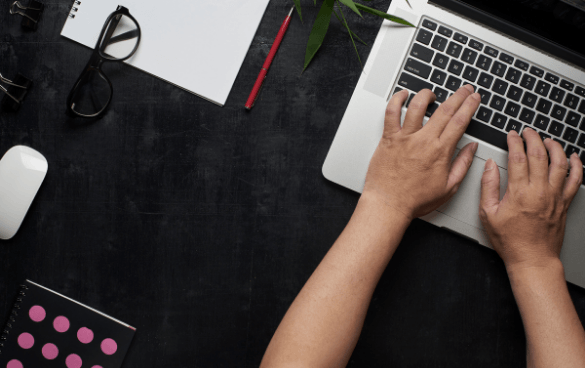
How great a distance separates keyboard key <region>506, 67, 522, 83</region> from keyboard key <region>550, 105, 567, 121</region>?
9 centimetres

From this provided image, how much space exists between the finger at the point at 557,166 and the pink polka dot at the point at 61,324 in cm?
95

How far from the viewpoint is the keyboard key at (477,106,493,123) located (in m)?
0.71

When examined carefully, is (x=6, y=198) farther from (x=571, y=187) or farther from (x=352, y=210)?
(x=571, y=187)

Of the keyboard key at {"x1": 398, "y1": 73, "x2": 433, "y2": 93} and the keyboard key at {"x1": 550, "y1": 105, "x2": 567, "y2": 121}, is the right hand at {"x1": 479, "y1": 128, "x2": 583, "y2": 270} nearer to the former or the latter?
the keyboard key at {"x1": 550, "y1": 105, "x2": 567, "y2": 121}

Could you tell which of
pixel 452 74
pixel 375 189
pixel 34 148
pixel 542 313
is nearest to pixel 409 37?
pixel 452 74

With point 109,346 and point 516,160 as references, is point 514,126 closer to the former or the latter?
point 516,160

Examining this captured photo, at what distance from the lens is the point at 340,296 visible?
66cm

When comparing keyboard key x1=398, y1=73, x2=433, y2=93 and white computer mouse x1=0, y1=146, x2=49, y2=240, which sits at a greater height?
keyboard key x1=398, y1=73, x2=433, y2=93

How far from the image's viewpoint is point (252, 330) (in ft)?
2.52

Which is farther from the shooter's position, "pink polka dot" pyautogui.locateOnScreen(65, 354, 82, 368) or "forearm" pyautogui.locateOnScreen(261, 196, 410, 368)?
"pink polka dot" pyautogui.locateOnScreen(65, 354, 82, 368)

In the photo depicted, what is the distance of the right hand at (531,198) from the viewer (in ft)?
2.27

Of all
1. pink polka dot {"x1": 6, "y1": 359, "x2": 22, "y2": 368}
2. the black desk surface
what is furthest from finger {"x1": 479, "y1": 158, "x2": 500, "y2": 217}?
pink polka dot {"x1": 6, "y1": 359, "x2": 22, "y2": 368}

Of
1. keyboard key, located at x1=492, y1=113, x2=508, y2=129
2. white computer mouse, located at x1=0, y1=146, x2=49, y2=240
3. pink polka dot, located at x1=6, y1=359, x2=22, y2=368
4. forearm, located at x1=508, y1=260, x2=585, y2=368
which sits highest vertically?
keyboard key, located at x1=492, y1=113, x2=508, y2=129

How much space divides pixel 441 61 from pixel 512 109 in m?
0.16
